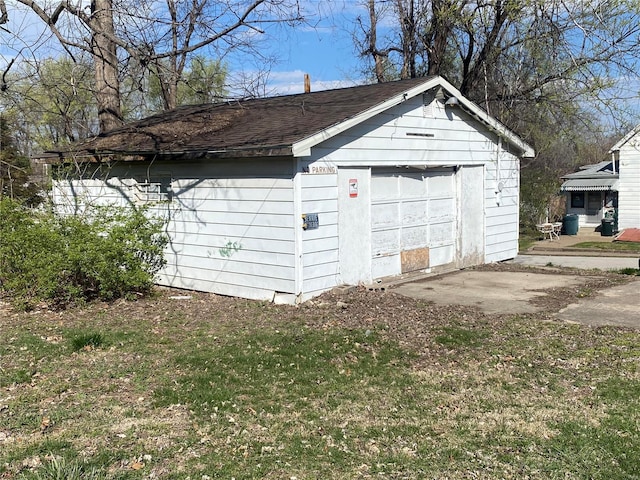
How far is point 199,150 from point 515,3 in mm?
10242

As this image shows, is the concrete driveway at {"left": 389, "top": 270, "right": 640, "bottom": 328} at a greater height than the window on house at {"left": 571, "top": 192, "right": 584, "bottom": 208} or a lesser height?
lesser

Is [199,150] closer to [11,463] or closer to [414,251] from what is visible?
[414,251]

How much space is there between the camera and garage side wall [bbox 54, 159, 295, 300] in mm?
9383

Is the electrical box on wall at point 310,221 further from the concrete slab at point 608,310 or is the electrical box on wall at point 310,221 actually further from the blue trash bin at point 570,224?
the blue trash bin at point 570,224

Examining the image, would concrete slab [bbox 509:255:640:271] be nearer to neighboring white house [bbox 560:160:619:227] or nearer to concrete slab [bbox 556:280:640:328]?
concrete slab [bbox 556:280:640:328]

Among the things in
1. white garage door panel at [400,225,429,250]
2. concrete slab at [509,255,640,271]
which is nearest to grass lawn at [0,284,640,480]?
white garage door panel at [400,225,429,250]

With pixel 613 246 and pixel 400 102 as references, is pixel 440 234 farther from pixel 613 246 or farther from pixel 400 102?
pixel 613 246

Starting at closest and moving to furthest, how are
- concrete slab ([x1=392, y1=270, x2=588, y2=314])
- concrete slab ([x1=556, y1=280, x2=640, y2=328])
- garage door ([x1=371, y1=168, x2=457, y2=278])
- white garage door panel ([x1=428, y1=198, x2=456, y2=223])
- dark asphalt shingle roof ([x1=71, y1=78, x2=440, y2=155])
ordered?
1. concrete slab ([x1=556, y1=280, x2=640, y2=328])
2. concrete slab ([x1=392, y1=270, x2=588, y2=314])
3. dark asphalt shingle roof ([x1=71, y1=78, x2=440, y2=155])
4. garage door ([x1=371, y1=168, x2=457, y2=278])
5. white garage door panel ([x1=428, y1=198, x2=456, y2=223])

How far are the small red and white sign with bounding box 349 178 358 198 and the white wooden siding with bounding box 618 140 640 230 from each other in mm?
20920

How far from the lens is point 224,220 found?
33.4 ft

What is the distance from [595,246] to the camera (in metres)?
23.3

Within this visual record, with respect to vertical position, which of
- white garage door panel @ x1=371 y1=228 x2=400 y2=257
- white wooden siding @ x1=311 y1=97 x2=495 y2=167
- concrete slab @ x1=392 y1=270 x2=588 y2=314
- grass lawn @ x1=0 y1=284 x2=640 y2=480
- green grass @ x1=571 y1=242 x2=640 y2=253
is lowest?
green grass @ x1=571 y1=242 x2=640 y2=253

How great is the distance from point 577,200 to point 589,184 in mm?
1768

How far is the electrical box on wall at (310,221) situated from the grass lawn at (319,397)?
139 cm
